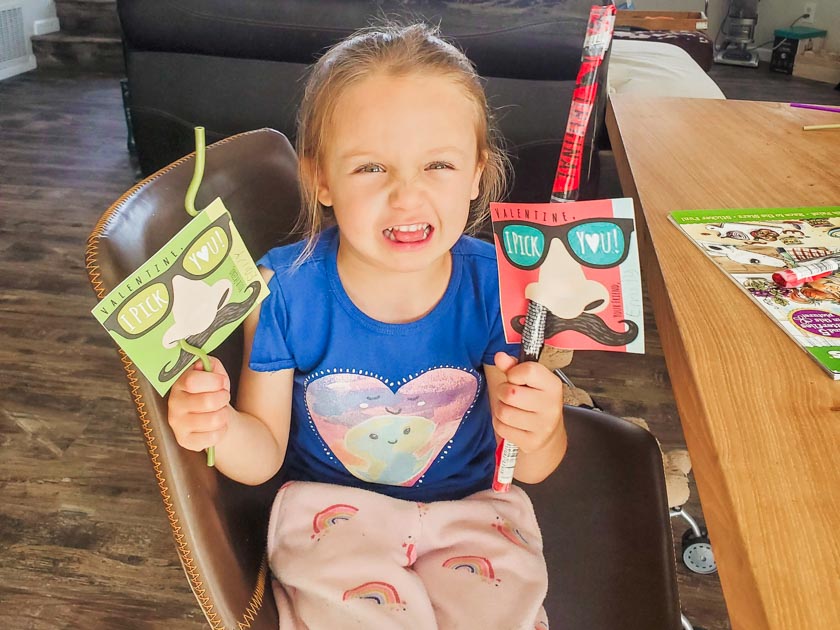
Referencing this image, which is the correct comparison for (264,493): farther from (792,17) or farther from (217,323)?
(792,17)

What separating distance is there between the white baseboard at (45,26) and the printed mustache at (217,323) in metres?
5.54

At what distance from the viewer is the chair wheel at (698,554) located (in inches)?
58.6

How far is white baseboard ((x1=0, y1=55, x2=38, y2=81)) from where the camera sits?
4.90 m

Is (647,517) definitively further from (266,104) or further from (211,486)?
(266,104)

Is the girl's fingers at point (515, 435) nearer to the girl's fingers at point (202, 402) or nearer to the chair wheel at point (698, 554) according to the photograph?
the girl's fingers at point (202, 402)

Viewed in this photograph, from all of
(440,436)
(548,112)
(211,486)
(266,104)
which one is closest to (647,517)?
(440,436)

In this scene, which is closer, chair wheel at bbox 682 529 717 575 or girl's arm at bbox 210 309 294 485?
girl's arm at bbox 210 309 294 485

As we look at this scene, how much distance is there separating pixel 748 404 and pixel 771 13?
20.5ft

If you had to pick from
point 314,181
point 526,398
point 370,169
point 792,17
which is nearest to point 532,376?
point 526,398

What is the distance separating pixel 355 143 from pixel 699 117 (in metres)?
0.75

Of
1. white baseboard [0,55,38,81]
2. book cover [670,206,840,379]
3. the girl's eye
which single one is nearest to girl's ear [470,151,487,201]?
the girl's eye

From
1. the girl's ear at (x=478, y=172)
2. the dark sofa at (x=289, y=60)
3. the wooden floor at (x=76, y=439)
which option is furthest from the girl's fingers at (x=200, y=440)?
the dark sofa at (x=289, y=60)

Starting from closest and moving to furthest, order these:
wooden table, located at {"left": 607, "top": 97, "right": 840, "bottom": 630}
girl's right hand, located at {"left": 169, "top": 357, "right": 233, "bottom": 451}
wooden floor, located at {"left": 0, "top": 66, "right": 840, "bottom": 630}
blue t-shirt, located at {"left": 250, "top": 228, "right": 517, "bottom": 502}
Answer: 1. wooden table, located at {"left": 607, "top": 97, "right": 840, "bottom": 630}
2. girl's right hand, located at {"left": 169, "top": 357, "right": 233, "bottom": 451}
3. blue t-shirt, located at {"left": 250, "top": 228, "right": 517, "bottom": 502}
4. wooden floor, located at {"left": 0, "top": 66, "right": 840, "bottom": 630}

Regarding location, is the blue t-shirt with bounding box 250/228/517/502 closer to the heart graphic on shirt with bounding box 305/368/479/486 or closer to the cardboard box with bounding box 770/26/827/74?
the heart graphic on shirt with bounding box 305/368/479/486
